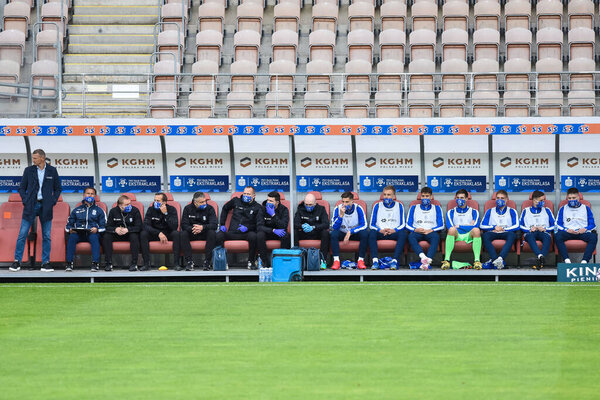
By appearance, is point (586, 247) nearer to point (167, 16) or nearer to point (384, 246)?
point (384, 246)

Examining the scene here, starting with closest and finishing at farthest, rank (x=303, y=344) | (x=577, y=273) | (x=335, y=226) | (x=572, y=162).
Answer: (x=303, y=344)
(x=577, y=273)
(x=335, y=226)
(x=572, y=162)

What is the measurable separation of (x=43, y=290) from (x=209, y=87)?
23.9ft

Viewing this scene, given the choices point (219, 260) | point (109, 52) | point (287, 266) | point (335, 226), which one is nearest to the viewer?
point (287, 266)

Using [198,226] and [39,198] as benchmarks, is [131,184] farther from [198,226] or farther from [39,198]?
[198,226]

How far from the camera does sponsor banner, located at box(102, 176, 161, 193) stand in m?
16.6

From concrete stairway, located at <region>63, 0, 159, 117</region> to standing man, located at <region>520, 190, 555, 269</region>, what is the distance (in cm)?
854

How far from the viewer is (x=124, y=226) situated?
15.7 m

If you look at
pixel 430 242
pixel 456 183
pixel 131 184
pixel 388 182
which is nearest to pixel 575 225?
pixel 456 183

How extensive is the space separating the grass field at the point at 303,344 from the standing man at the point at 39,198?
2968 mm

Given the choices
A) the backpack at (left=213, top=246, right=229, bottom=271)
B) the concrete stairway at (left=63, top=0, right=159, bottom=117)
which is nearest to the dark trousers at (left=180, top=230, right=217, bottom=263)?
the backpack at (left=213, top=246, right=229, bottom=271)

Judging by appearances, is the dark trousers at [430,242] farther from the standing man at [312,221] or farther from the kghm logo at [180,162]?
the kghm logo at [180,162]

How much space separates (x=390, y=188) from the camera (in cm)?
1560

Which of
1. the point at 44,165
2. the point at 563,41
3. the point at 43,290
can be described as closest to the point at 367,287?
the point at 43,290

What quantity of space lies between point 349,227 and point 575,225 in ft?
12.4
